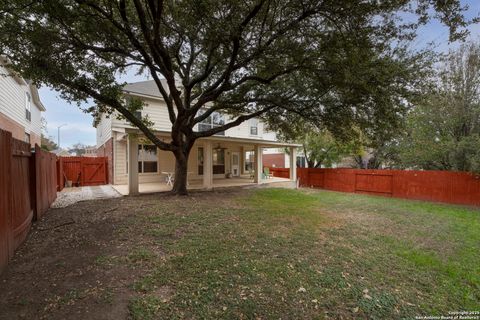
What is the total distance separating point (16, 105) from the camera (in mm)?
12086

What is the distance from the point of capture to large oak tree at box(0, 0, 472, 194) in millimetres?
5859

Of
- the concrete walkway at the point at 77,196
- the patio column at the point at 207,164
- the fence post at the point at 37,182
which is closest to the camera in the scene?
the fence post at the point at 37,182

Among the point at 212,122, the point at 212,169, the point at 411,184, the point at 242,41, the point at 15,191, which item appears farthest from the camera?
the point at 212,122

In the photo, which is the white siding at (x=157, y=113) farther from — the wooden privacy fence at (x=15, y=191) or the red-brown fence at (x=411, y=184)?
the red-brown fence at (x=411, y=184)

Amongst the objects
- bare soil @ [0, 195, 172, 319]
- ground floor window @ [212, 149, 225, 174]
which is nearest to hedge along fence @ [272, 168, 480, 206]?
ground floor window @ [212, 149, 225, 174]

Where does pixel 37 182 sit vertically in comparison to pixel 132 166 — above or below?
below

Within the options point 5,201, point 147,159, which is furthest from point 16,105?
point 5,201

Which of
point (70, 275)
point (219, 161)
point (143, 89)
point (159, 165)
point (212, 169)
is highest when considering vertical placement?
point (143, 89)

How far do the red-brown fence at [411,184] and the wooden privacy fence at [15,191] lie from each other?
14524 millimetres

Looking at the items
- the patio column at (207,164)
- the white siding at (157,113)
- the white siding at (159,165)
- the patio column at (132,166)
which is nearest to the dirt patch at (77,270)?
the patio column at (132,166)

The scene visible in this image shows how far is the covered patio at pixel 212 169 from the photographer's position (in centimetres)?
1184

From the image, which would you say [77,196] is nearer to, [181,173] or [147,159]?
[181,173]

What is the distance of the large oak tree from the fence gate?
660cm

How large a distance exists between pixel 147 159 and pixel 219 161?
5.38 m
